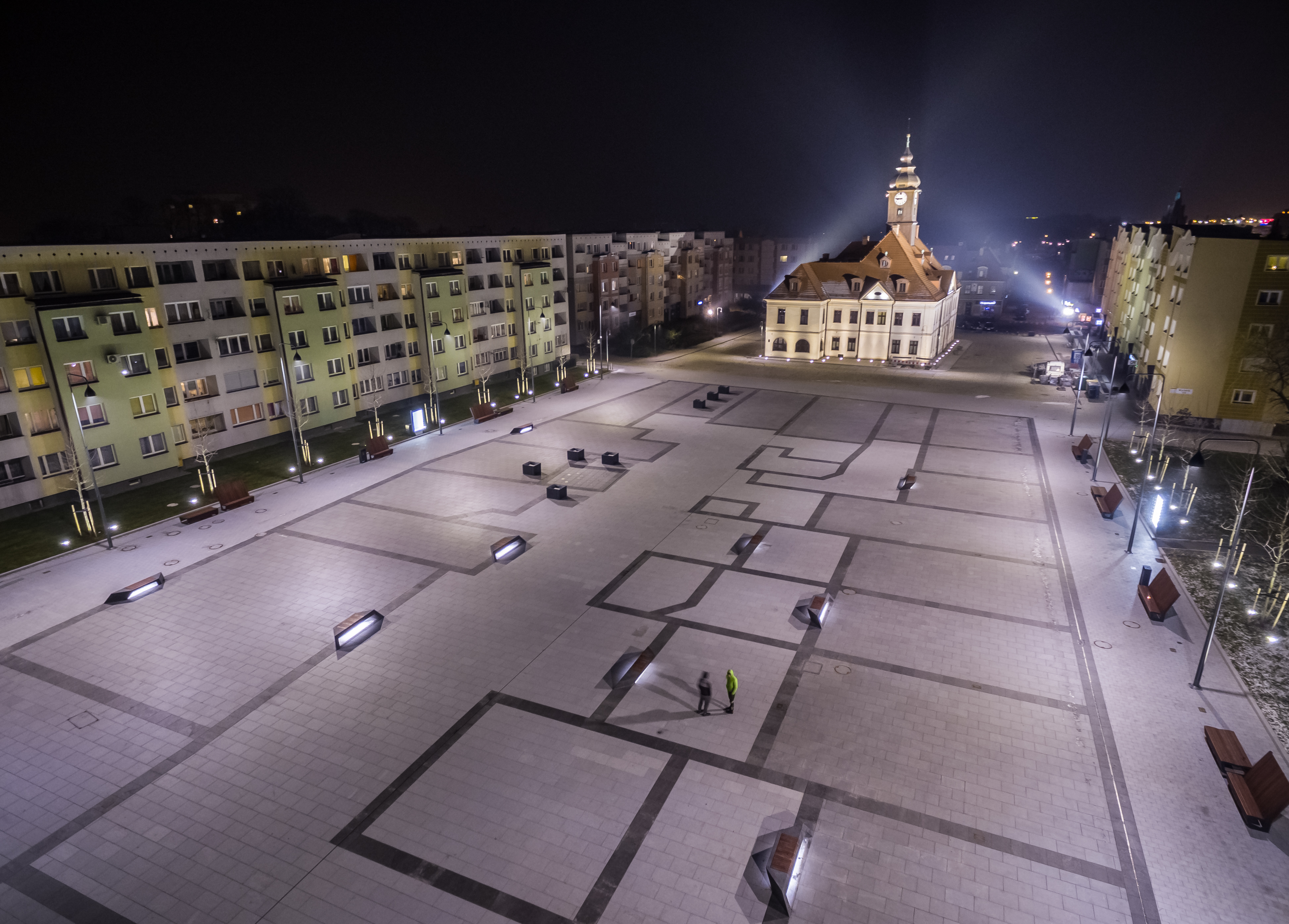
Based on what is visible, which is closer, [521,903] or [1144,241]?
[521,903]

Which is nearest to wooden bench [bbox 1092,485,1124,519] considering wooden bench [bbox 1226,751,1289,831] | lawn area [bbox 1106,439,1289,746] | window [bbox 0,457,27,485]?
lawn area [bbox 1106,439,1289,746]

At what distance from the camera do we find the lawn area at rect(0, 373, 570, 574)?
25.9 metres

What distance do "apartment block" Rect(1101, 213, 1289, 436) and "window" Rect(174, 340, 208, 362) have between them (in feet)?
181

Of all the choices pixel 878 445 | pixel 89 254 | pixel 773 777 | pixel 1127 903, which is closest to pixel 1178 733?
pixel 1127 903

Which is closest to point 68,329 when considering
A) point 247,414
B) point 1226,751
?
point 247,414

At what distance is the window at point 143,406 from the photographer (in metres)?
31.3

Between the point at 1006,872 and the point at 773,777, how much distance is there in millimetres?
4553

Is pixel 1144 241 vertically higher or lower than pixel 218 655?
higher

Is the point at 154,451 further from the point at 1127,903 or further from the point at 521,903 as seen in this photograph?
the point at 1127,903

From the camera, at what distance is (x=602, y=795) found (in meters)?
13.9

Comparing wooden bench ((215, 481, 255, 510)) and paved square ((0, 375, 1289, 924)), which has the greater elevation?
wooden bench ((215, 481, 255, 510))

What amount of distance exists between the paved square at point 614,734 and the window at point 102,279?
13.9m

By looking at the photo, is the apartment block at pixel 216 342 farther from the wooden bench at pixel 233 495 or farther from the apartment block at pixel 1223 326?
the apartment block at pixel 1223 326

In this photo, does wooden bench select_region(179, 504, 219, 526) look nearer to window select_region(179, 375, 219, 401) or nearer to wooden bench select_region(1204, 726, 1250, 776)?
window select_region(179, 375, 219, 401)
